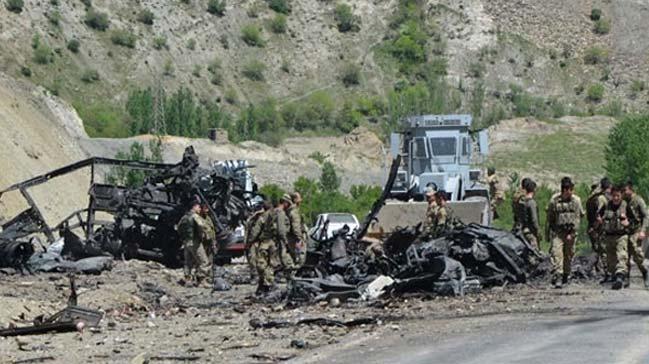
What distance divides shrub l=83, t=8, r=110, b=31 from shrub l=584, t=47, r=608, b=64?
46.3 m

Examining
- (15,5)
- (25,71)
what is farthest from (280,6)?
(25,71)

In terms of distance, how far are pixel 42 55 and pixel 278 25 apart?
93.6 ft

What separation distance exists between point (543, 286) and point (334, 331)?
6.81 m

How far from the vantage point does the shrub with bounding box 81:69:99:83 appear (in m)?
118

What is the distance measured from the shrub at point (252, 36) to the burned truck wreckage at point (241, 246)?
302 feet

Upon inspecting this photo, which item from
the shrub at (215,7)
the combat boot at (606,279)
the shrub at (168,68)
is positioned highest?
the shrub at (215,7)

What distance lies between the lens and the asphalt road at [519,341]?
15.5m

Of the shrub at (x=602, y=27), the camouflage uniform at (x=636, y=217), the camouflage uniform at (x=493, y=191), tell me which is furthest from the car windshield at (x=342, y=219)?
the shrub at (x=602, y=27)

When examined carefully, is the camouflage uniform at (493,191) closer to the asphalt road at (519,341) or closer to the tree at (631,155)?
the asphalt road at (519,341)

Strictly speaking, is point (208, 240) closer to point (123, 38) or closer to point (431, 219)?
point (431, 219)

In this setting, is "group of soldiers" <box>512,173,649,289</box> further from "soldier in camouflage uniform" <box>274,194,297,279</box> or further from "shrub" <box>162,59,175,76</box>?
"shrub" <box>162,59,175,76</box>

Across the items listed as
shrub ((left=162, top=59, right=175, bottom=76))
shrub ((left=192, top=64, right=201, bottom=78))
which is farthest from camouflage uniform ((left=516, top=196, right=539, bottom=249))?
shrub ((left=192, top=64, right=201, bottom=78))

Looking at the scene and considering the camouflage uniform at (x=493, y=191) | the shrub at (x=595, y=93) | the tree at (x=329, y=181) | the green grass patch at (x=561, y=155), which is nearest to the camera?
the camouflage uniform at (x=493, y=191)

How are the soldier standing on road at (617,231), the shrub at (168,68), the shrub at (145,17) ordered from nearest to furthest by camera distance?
the soldier standing on road at (617,231), the shrub at (168,68), the shrub at (145,17)
